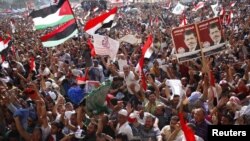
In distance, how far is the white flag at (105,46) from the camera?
455 inches

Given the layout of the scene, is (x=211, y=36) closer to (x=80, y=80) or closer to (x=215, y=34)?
(x=215, y=34)

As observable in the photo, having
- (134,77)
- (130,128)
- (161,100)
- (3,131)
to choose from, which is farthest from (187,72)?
(3,131)

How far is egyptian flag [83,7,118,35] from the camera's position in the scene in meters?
12.7

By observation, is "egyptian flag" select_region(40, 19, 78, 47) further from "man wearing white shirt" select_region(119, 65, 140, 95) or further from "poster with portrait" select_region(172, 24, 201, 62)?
"poster with portrait" select_region(172, 24, 201, 62)

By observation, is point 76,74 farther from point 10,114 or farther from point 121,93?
point 10,114

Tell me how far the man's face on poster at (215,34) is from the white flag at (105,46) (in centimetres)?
308

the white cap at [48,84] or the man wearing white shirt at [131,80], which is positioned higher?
the man wearing white shirt at [131,80]

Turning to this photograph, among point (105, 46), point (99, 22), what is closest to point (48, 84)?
point (105, 46)

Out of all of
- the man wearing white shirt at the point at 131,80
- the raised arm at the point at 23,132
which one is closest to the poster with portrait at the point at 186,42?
the man wearing white shirt at the point at 131,80

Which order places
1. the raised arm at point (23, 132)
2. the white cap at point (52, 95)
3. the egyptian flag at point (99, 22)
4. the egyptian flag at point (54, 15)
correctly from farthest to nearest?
the egyptian flag at point (99, 22) → the egyptian flag at point (54, 15) → the white cap at point (52, 95) → the raised arm at point (23, 132)

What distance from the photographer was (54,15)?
40.3ft

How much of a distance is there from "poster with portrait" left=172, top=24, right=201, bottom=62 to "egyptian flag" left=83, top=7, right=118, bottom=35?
4.01m

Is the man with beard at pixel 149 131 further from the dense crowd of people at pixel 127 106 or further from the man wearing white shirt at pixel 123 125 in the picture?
the man wearing white shirt at pixel 123 125

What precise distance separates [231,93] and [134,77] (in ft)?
7.43
